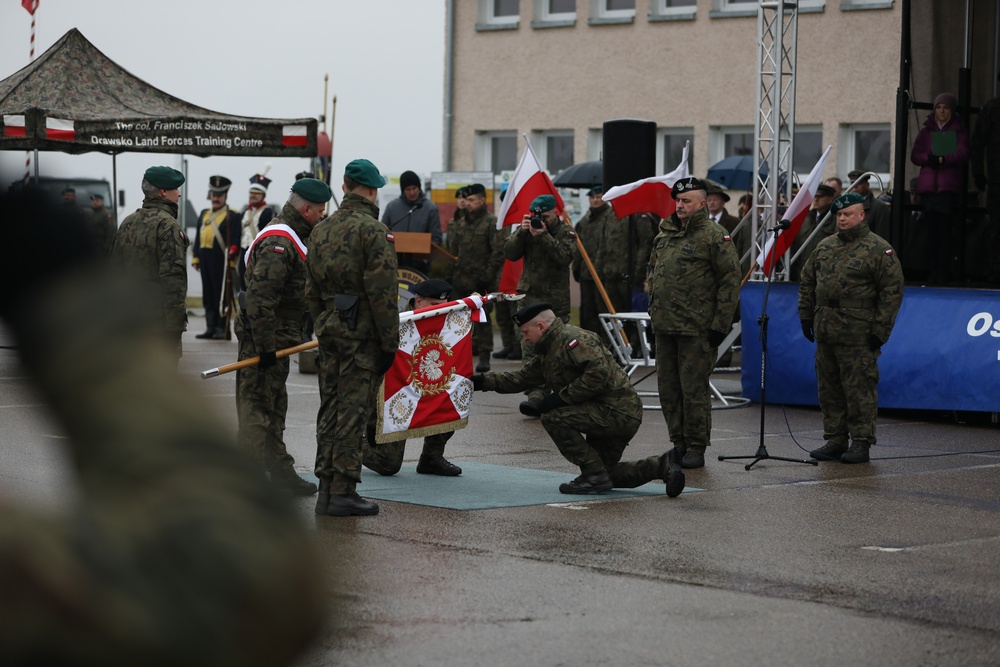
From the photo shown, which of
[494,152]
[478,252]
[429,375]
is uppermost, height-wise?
[494,152]

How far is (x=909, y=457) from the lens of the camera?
447 inches

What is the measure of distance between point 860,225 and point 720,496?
312cm

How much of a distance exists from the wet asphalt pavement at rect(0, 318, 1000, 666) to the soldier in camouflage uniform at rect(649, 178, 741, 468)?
40 centimetres

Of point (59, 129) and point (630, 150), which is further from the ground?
point (59, 129)

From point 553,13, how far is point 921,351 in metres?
20.1

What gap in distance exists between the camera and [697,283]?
10.7m

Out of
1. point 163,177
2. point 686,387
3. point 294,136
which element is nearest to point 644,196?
point 686,387

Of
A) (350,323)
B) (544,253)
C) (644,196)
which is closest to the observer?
(350,323)

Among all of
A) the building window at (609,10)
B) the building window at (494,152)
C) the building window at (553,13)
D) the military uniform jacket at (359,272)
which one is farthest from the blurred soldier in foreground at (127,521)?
the building window at (494,152)

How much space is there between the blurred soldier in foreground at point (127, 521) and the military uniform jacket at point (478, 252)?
1588 centimetres

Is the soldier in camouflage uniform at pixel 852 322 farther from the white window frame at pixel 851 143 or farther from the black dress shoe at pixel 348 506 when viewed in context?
the white window frame at pixel 851 143

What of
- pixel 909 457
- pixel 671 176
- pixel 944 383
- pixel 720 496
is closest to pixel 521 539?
pixel 720 496

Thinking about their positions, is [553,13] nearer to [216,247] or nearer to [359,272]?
[216,247]

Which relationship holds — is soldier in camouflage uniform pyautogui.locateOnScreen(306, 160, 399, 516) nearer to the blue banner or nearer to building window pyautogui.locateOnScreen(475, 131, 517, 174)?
the blue banner
